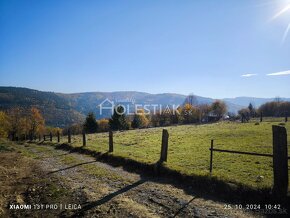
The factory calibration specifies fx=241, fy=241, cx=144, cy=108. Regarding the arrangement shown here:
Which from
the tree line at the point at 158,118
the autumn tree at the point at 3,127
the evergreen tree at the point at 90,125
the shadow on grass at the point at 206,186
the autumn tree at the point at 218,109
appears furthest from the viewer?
the autumn tree at the point at 218,109

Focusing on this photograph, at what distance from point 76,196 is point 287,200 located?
8567mm

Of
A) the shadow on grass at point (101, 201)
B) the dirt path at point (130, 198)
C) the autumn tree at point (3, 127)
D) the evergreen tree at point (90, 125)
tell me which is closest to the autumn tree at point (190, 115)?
the evergreen tree at point (90, 125)

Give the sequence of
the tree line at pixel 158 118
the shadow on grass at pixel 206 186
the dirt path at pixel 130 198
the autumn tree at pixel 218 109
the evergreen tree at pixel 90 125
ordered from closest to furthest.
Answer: the dirt path at pixel 130 198 < the shadow on grass at pixel 206 186 < the evergreen tree at pixel 90 125 < the tree line at pixel 158 118 < the autumn tree at pixel 218 109

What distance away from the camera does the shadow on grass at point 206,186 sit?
32.0ft

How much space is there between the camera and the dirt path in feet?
28.7

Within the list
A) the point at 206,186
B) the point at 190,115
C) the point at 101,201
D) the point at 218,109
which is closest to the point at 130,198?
the point at 101,201

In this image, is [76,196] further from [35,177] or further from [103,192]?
[35,177]

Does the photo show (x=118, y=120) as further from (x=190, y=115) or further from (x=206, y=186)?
(x=206, y=186)

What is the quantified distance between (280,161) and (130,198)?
651 cm

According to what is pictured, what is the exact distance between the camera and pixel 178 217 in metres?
8.35

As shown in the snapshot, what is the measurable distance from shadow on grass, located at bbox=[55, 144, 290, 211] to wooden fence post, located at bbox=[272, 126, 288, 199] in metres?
0.46

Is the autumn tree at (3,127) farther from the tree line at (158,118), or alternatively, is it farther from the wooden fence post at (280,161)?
→ the wooden fence post at (280,161)

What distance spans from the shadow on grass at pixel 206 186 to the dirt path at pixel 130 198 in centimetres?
59

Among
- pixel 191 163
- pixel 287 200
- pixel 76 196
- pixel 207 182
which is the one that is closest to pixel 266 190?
pixel 287 200
